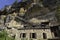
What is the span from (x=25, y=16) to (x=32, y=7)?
→ 3.23m

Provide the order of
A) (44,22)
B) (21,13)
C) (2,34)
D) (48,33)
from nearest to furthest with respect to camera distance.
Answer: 1. (2,34)
2. (48,33)
3. (44,22)
4. (21,13)

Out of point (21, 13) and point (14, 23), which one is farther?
point (21, 13)

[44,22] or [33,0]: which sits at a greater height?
[33,0]

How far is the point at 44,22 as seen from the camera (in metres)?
44.7

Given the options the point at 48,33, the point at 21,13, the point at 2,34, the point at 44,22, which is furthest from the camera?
the point at 21,13

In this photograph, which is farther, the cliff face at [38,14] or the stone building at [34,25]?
the cliff face at [38,14]

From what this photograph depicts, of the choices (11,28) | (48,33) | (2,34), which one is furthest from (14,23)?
(2,34)

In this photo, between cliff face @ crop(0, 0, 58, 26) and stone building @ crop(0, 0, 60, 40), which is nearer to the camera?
stone building @ crop(0, 0, 60, 40)

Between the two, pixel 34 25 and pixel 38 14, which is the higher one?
pixel 38 14

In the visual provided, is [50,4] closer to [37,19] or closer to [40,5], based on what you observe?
[40,5]

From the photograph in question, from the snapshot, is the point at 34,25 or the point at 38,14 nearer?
the point at 34,25

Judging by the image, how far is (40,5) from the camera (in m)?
49.2

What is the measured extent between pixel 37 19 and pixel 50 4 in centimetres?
644

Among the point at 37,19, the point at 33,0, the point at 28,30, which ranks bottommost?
the point at 28,30
